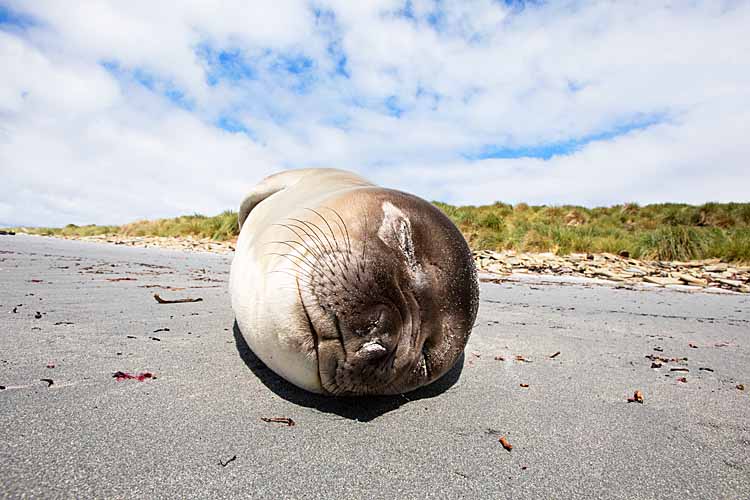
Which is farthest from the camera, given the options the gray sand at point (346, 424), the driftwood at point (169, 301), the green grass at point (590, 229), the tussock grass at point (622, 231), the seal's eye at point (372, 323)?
the green grass at point (590, 229)

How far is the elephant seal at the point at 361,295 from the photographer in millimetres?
1558

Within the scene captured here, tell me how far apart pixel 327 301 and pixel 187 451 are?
62 centimetres

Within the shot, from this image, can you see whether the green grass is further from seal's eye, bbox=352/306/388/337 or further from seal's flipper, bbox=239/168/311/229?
seal's eye, bbox=352/306/388/337

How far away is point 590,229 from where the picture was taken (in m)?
14.1

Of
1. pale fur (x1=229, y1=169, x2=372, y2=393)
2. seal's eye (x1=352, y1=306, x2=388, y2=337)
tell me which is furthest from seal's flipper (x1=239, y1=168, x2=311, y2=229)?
seal's eye (x1=352, y1=306, x2=388, y2=337)

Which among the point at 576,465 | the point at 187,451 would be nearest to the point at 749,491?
the point at 576,465

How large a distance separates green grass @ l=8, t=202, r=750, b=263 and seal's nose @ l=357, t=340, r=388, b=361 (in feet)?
36.1

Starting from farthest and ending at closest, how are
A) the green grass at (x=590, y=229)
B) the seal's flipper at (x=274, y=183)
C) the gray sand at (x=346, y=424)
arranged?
the green grass at (x=590, y=229)
the seal's flipper at (x=274, y=183)
the gray sand at (x=346, y=424)

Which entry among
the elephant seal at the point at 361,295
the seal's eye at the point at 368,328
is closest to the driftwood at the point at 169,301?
the elephant seal at the point at 361,295

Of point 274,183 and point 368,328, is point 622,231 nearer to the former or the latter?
point 274,183

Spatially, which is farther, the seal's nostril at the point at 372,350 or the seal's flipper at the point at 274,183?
the seal's flipper at the point at 274,183

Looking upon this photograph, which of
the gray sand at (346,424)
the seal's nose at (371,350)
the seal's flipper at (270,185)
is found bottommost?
the gray sand at (346,424)

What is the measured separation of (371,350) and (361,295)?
20 cm

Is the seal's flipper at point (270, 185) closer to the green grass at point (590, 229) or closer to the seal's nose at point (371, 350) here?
the seal's nose at point (371, 350)
